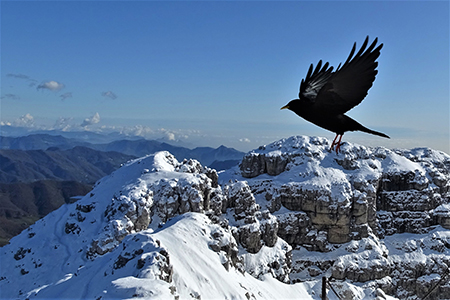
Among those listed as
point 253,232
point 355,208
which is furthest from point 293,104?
point 355,208

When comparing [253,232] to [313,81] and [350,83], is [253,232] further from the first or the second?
[350,83]

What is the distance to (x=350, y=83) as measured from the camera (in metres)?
5.18

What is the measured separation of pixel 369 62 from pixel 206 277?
48.0m

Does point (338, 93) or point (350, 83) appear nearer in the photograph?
point (350, 83)

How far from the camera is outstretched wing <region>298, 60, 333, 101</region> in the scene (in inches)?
229

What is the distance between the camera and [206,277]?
159 ft

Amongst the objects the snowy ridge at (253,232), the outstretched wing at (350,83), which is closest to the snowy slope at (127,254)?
the snowy ridge at (253,232)

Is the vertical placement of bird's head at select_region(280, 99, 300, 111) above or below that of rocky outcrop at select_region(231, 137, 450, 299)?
above

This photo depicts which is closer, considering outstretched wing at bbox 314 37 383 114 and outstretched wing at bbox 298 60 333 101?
outstretched wing at bbox 314 37 383 114

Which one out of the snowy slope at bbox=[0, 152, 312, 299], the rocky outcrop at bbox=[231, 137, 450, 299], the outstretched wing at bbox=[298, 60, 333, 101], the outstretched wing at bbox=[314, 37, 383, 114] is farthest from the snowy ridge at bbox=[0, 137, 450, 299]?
the outstretched wing at bbox=[314, 37, 383, 114]

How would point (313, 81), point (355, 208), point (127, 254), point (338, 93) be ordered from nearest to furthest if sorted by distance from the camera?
point (338, 93), point (313, 81), point (127, 254), point (355, 208)

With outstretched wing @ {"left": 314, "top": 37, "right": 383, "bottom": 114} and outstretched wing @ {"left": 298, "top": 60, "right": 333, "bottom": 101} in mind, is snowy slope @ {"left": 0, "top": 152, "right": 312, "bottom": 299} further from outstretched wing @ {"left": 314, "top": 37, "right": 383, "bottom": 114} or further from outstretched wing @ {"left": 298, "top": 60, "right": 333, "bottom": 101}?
outstretched wing @ {"left": 314, "top": 37, "right": 383, "bottom": 114}

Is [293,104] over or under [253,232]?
over

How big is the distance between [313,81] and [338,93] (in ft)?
2.51
